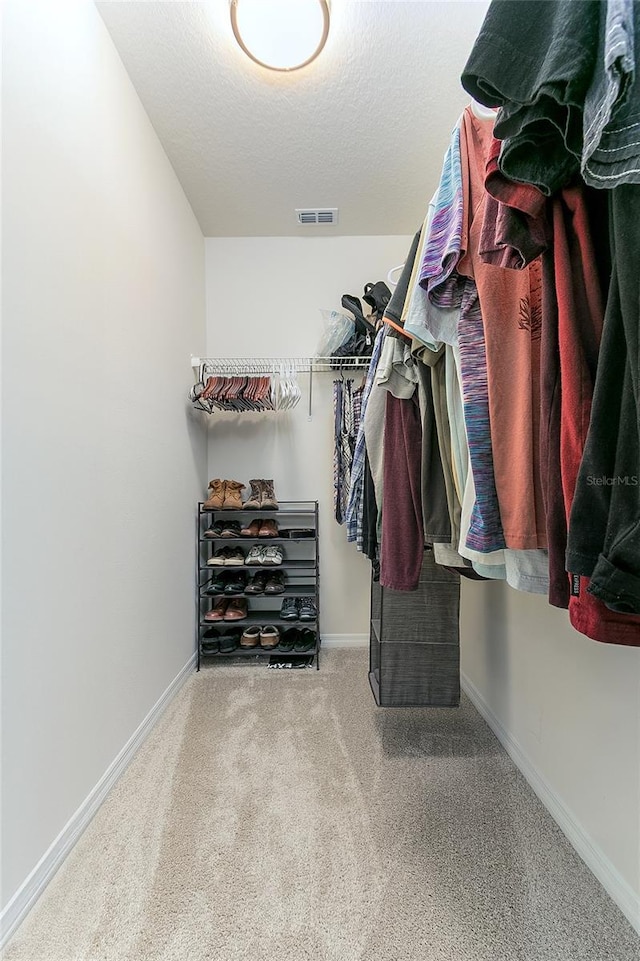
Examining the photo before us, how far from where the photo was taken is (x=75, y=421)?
1278 mm

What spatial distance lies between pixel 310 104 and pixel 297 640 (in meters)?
2.54

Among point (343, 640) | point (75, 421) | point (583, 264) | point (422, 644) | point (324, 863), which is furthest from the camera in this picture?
point (343, 640)

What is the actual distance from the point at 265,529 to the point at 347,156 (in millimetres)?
1905

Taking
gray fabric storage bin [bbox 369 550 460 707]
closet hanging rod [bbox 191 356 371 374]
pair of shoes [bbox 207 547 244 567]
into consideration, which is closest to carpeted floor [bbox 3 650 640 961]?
gray fabric storage bin [bbox 369 550 460 707]

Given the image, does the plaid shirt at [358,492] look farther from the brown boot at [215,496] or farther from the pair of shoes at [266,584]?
the brown boot at [215,496]

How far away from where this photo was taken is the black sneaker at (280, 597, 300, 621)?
97.6 inches

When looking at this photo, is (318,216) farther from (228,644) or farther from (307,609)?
(228,644)

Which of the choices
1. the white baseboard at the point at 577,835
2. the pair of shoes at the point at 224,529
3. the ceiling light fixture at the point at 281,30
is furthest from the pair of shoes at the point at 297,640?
the ceiling light fixture at the point at 281,30

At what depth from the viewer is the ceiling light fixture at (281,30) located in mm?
1403

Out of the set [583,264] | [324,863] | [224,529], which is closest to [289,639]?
[224,529]

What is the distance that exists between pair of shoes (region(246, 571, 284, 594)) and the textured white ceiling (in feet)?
6.86

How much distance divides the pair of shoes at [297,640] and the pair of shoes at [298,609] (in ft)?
0.40

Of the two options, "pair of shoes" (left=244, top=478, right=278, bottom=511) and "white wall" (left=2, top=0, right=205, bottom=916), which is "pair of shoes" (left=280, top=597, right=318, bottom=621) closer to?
"pair of shoes" (left=244, top=478, right=278, bottom=511)

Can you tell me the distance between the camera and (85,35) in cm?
136
